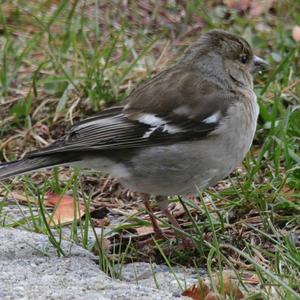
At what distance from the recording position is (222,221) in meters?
4.60

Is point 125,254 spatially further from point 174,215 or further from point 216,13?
point 216,13

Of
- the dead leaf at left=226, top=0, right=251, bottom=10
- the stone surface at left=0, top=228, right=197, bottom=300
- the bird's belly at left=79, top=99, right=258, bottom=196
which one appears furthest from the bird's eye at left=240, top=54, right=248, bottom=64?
the dead leaf at left=226, top=0, right=251, bottom=10

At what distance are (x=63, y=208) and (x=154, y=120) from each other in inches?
33.2

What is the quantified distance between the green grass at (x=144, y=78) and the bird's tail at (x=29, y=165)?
0.21m

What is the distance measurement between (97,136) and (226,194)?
2.93 feet

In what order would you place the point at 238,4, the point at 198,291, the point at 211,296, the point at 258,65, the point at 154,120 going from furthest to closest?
1. the point at 238,4
2. the point at 258,65
3. the point at 154,120
4. the point at 198,291
5. the point at 211,296

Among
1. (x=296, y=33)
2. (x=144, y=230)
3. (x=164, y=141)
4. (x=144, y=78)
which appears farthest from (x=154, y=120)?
(x=296, y=33)

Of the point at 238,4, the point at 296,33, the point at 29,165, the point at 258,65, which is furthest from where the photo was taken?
the point at 238,4

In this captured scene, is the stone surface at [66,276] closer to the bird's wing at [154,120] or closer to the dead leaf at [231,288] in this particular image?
the dead leaf at [231,288]

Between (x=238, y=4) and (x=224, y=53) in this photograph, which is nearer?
(x=224, y=53)

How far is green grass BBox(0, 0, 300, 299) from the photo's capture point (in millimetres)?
4527

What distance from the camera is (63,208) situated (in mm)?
5215

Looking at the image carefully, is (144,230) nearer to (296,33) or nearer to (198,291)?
(198,291)

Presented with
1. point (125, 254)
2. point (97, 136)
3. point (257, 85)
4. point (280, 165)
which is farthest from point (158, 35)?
point (125, 254)
